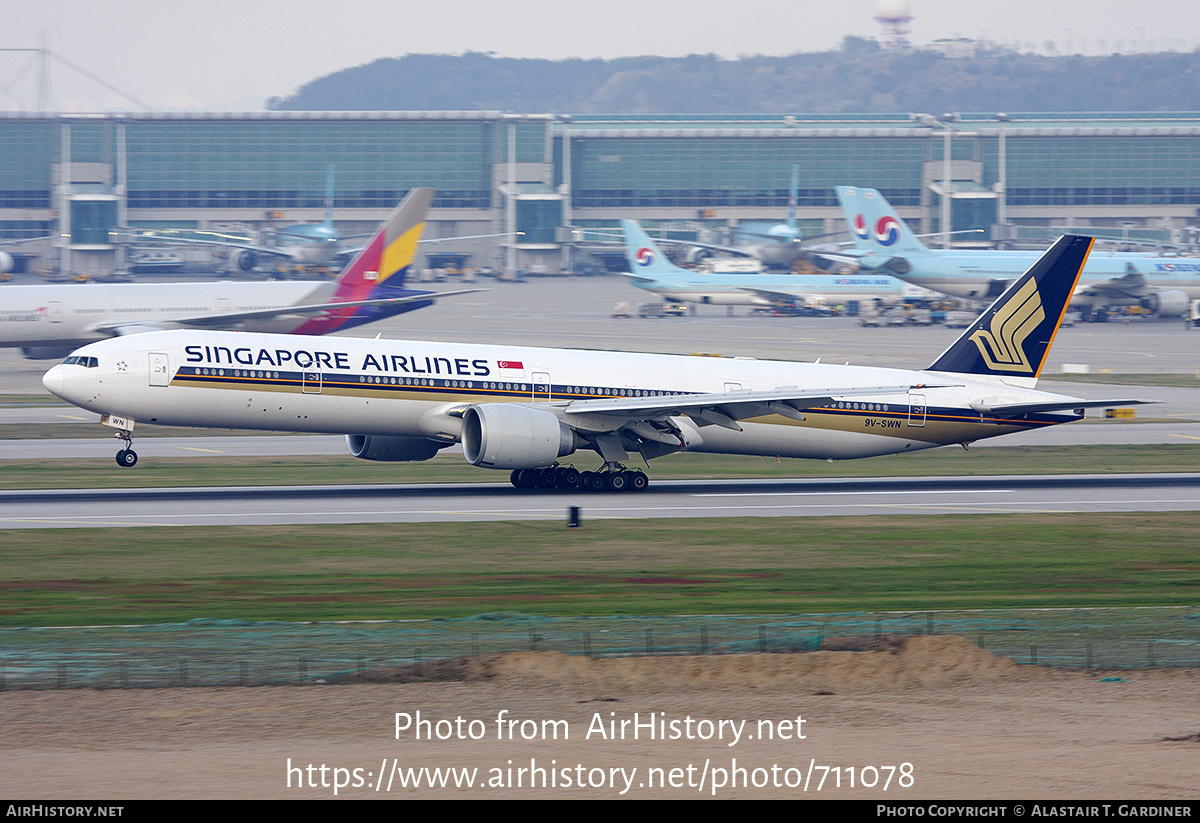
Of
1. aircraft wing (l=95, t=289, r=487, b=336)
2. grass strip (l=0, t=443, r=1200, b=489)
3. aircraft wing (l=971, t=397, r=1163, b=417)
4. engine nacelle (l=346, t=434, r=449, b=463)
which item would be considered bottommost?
grass strip (l=0, t=443, r=1200, b=489)

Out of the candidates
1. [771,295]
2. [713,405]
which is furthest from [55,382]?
[771,295]

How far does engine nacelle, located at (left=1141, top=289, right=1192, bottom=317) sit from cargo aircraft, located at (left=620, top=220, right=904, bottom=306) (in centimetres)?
2350

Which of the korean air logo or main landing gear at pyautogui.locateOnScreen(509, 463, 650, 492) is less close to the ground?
the korean air logo

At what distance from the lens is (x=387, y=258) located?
77562mm

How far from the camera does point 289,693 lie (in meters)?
19.0

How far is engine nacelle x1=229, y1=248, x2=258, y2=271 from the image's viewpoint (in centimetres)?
16750

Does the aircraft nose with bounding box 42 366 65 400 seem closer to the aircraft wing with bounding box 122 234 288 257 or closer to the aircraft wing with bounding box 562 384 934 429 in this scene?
the aircraft wing with bounding box 562 384 934 429

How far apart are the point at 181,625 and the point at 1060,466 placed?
35.9 meters

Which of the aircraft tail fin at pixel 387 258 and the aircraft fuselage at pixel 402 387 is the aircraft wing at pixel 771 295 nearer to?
the aircraft tail fin at pixel 387 258

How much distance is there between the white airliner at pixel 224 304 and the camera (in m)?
71.5

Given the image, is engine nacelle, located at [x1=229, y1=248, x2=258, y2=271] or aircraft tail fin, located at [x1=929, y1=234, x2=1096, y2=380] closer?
aircraft tail fin, located at [x1=929, y1=234, x2=1096, y2=380]

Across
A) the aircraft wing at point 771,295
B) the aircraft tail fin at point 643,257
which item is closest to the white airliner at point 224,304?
the aircraft tail fin at point 643,257

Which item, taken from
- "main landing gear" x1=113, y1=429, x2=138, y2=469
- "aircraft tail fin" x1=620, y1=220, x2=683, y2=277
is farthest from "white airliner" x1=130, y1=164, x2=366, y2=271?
"main landing gear" x1=113, y1=429, x2=138, y2=469

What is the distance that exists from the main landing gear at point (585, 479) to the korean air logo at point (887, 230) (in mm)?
91214
